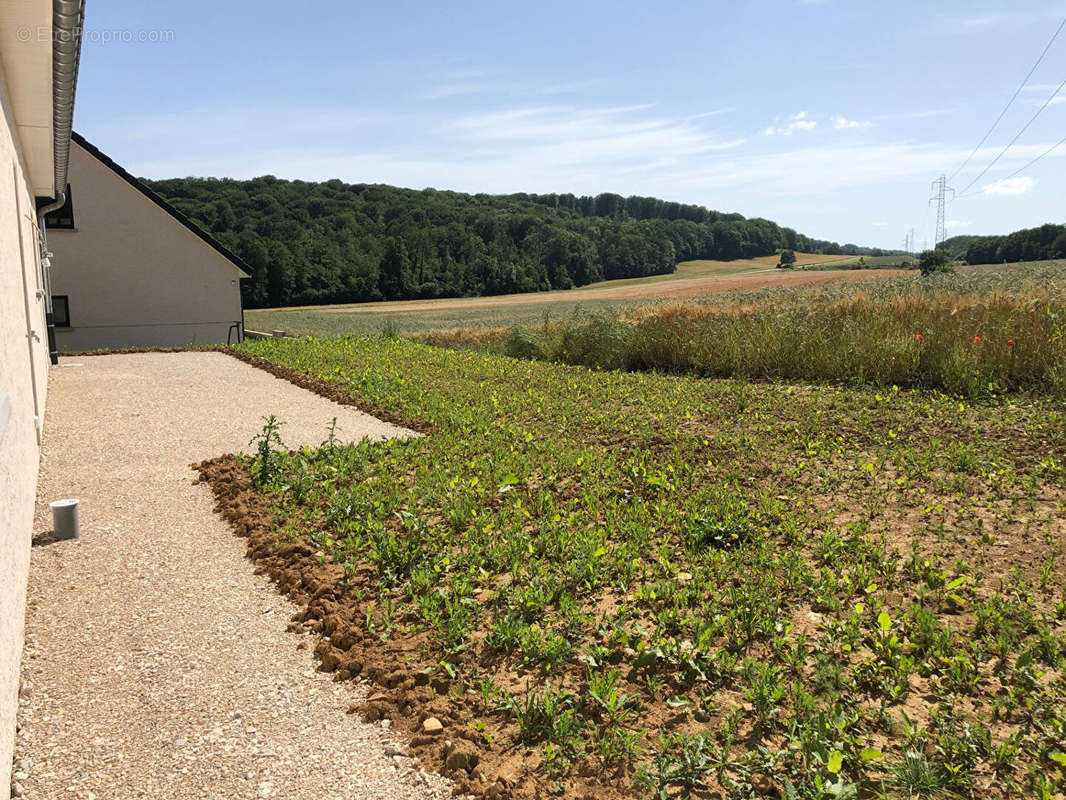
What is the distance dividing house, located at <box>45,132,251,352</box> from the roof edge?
0.03 meters

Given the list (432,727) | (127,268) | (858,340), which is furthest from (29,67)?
(127,268)

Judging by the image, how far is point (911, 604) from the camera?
4059mm

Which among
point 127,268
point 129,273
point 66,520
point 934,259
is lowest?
point 66,520

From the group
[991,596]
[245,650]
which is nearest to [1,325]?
[245,650]

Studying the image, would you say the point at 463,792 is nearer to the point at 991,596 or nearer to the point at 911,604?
the point at 911,604

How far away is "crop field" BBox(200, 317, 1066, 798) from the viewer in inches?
114

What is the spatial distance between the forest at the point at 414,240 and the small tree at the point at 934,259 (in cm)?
4011

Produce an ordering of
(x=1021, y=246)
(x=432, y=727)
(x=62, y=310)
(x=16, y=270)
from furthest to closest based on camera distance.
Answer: (x=1021, y=246) < (x=62, y=310) < (x=16, y=270) < (x=432, y=727)

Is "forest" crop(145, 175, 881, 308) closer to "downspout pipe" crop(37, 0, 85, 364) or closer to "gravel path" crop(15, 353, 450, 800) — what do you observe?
"downspout pipe" crop(37, 0, 85, 364)

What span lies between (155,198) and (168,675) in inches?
848

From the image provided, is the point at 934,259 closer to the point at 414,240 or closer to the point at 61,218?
the point at 61,218

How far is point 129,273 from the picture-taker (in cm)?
2148

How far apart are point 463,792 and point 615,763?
0.62 m

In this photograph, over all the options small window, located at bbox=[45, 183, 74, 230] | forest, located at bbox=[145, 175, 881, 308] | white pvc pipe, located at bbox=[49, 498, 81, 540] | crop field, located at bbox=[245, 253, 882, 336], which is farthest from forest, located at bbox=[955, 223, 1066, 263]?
white pvc pipe, located at bbox=[49, 498, 81, 540]
